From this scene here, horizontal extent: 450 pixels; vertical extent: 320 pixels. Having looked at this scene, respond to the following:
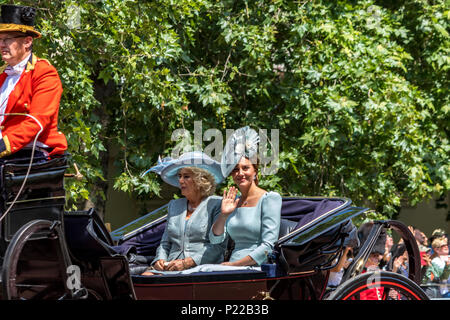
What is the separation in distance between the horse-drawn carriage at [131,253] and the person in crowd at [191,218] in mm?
233

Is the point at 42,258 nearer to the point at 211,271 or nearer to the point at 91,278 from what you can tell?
the point at 91,278

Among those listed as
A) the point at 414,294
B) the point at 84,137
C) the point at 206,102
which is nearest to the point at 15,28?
the point at 414,294

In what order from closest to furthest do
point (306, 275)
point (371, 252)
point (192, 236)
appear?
1. point (306, 275)
2. point (192, 236)
3. point (371, 252)

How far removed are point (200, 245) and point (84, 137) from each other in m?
2.18

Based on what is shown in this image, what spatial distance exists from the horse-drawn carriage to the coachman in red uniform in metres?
0.14

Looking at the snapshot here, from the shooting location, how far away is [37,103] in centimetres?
334

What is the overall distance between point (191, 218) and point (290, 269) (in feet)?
2.75

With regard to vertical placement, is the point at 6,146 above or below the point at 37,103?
below

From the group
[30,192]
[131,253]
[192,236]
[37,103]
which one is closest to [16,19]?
[37,103]

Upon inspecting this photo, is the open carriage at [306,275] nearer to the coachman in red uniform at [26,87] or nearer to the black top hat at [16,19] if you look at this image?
the coachman in red uniform at [26,87]

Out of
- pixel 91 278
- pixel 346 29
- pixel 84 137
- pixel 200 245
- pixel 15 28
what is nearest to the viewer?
pixel 15 28

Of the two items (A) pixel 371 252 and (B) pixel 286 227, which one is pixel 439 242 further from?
(B) pixel 286 227

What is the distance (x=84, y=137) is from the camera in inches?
245

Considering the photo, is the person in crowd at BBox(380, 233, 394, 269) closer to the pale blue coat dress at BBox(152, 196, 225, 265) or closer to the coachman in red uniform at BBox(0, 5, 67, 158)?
the pale blue coat dress at BBox(152, 196, 225, 265)
